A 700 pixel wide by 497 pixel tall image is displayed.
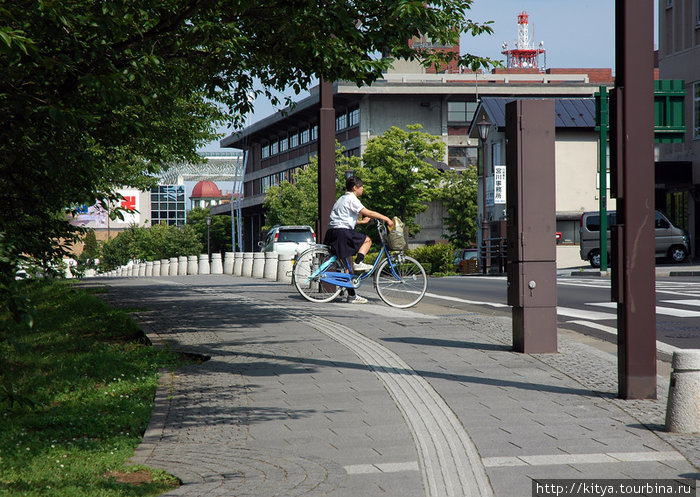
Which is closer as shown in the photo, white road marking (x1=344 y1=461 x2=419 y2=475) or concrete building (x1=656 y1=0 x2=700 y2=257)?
white road marking (x1=344 y1=461 x2=419 y2=475)

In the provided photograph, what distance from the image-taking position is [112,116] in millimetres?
9375

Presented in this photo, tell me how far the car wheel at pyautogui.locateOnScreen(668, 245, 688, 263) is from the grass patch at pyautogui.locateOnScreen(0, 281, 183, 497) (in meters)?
29.4

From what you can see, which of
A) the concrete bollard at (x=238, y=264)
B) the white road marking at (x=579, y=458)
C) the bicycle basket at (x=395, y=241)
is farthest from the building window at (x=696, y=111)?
the white road marking at (x=579, y=458)

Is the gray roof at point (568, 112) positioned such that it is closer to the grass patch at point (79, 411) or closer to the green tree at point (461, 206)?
the green tree at point (461, 206)

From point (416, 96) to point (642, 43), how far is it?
71.6 m

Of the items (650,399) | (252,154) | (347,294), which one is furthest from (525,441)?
(252,154)

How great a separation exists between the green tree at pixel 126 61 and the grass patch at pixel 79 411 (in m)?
1.27

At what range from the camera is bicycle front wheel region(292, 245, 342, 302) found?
13312mm

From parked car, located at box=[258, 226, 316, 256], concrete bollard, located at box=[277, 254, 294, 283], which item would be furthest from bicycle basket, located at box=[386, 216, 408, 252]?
parked car, located at box=[258, 226, 316, 256]

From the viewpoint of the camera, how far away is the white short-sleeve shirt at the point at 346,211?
507 inches

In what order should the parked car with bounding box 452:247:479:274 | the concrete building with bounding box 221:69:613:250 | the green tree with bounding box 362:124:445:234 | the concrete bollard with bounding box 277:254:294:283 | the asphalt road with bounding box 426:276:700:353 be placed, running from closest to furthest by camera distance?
the asphalt road with bounding box 426:276:700:353 < the concrete bollard with bounding box 277:254:294:283 < the parked car with bounding box 452:247:479:274 < the green tree with bounding box 362:124:445:234 < the concrete building with bounding box 221:69:613:250

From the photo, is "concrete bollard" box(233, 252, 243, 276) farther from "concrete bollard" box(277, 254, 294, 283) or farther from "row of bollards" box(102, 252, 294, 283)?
"concrete bollard" box(277, 254, 294, 283)

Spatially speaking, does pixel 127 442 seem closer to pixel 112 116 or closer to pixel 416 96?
pixel 112 116

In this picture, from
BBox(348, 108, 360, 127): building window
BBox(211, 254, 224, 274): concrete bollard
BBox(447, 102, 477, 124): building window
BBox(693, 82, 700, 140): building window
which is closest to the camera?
BBox(211, 254, 224, 274): concrete bollard
